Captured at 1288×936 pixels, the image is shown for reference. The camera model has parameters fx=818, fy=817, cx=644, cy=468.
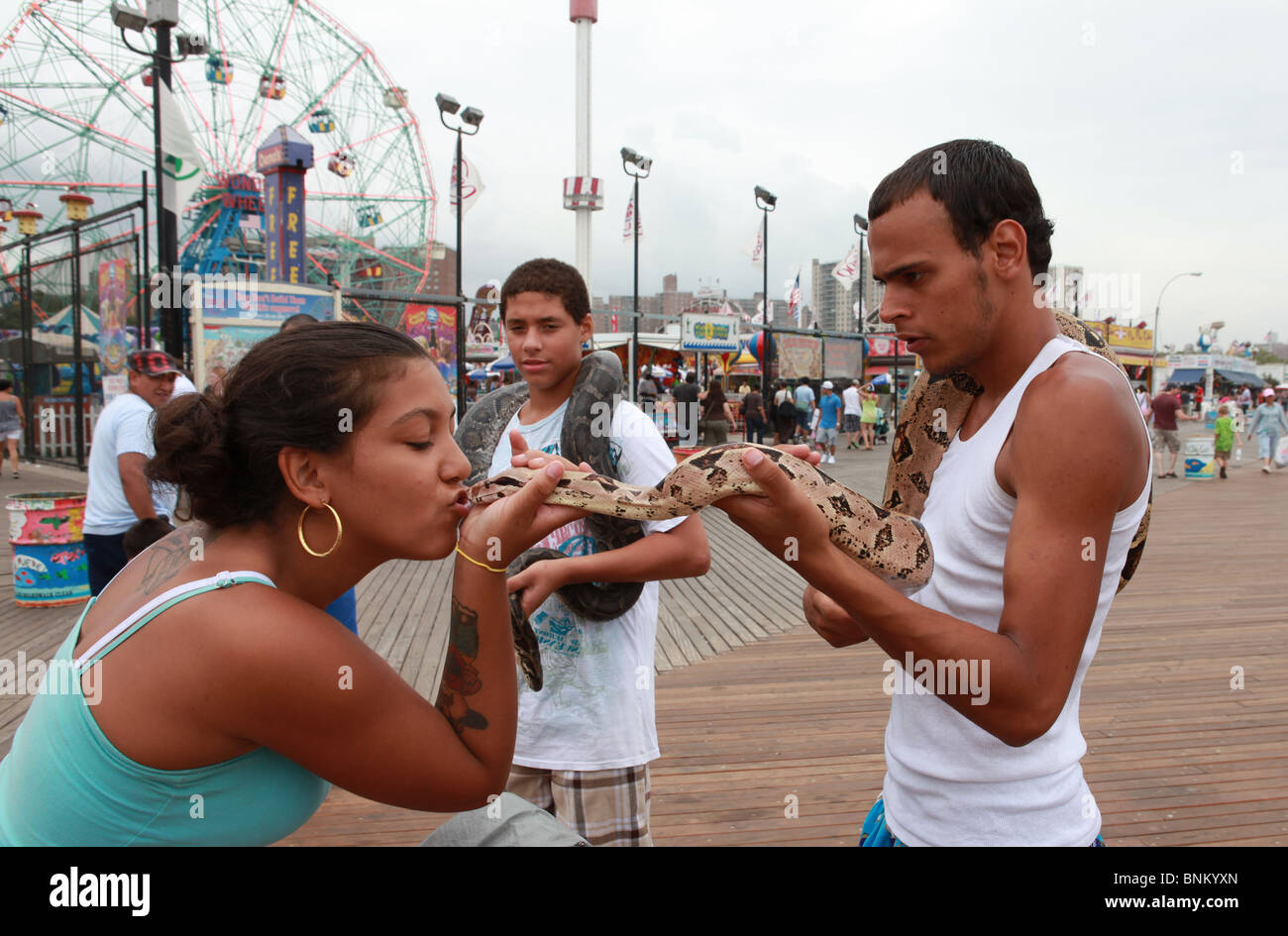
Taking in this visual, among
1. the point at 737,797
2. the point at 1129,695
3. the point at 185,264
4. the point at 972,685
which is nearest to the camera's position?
the point at 972,685

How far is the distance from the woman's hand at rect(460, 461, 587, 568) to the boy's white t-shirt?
0.90 metres

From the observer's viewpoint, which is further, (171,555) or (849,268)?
(849,268)

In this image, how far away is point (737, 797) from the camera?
15.6ft

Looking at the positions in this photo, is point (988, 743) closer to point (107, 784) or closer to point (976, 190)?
point (976, 190)

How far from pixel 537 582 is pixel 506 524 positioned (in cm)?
83

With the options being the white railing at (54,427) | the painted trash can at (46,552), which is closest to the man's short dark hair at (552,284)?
the painted trash can at (46,552)

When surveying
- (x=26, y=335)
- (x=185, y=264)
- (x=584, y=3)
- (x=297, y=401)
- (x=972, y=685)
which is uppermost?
(x=584, y=3)

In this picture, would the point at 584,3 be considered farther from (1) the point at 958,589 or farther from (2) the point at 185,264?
(1) the point at 958,589

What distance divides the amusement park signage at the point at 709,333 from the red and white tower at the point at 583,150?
767cm

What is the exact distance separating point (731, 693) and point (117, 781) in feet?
17.1

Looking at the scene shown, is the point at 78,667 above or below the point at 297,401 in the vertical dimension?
below

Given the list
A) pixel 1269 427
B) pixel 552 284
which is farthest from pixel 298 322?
pixel 1269 427

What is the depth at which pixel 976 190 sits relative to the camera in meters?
1.92
